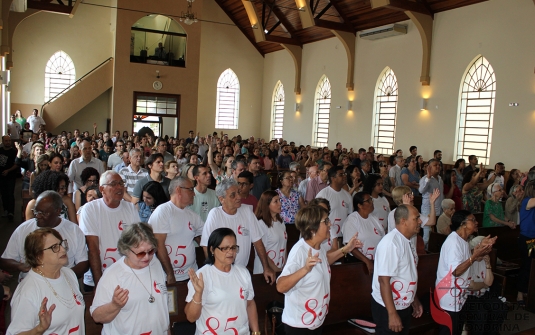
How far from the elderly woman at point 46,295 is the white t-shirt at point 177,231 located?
113cm

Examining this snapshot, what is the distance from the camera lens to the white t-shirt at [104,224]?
364 cm

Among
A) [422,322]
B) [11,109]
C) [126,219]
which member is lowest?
[422,322]

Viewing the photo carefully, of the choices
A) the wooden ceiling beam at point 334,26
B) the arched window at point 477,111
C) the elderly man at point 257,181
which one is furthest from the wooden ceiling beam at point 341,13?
the elderly man at point 257,181

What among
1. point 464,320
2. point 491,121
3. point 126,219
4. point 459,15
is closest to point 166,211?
point 126,219

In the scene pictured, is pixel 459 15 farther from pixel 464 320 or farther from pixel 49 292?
pixel 49 292

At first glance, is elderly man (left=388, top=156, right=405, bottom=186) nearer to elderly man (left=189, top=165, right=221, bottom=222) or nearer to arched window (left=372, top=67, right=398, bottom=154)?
A: elderly man (left=189, top=165, right=221, bottom=222)

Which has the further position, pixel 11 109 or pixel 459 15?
pixel 11 109

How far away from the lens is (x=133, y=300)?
9.10 feet

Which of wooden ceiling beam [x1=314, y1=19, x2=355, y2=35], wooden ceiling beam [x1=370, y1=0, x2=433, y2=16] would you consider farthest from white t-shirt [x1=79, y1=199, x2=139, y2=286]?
wooden ceiling beam [x1=314, y1=19, x2=355, y2=35]

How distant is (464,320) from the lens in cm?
445

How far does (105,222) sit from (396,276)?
7.66ft

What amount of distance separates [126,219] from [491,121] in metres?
12.1

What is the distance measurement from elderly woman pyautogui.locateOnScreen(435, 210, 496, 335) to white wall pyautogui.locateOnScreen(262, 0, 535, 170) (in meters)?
8.93

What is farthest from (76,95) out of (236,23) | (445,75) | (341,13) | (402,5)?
(445,75)
